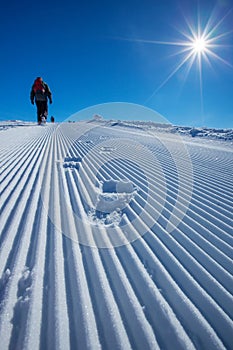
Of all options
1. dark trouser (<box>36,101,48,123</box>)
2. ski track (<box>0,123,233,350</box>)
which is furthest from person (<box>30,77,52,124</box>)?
ski track (<box>0,123,233,350</box>)

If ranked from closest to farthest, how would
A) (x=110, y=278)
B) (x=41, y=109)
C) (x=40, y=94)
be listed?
(x=110, y=278), (x=40, y=94), (x=41, y=109)

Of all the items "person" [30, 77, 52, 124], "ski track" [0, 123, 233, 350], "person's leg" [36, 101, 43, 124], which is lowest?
"ski track" [0, 123, 233, 350]

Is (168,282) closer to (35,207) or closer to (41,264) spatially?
(41,264)

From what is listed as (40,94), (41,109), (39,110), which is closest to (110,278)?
(40,94)

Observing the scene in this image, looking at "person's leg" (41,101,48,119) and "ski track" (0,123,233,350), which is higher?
"person's leg" (41,101,48,119)

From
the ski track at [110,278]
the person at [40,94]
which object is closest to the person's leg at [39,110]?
→ the person at [40,94]

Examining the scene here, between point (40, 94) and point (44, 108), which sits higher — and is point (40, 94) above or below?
above

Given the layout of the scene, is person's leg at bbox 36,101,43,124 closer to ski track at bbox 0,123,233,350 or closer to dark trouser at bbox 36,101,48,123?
dark trouser at bbox 36,101,48,123

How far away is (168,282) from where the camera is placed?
137 cm

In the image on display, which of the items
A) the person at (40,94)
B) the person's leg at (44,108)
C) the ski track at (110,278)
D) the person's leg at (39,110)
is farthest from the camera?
the person's leg at (44,108)

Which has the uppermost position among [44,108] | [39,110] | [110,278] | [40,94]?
[40,94]

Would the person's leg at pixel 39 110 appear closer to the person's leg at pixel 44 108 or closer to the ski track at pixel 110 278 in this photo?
the person's leg at pixel 44 108

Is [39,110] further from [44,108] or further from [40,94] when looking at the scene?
[40,94]

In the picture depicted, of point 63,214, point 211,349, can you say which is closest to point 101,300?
point 211,349
